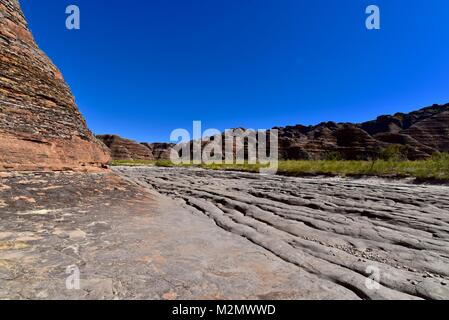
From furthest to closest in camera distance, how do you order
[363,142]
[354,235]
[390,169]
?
[363,142] < [390,169] < [354,235]

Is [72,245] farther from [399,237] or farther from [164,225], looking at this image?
[399,237]

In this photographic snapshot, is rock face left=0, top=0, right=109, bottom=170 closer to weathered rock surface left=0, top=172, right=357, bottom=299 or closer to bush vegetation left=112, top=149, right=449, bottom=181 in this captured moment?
weathered rock surface left=0, top=172, right=357, bottom=299

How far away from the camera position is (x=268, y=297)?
95.3 inches

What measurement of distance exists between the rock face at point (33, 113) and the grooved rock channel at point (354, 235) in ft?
12.1

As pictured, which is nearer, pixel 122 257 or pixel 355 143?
pixel 122 257

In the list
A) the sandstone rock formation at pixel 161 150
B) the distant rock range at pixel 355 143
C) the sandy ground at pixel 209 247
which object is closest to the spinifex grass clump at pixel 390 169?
the sandy ground at pixel 209 247

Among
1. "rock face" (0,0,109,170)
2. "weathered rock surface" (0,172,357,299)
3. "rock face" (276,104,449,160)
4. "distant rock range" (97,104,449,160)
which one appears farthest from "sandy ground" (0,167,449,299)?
"rock face" (276,104,449,160)

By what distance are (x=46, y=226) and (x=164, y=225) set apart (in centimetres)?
180

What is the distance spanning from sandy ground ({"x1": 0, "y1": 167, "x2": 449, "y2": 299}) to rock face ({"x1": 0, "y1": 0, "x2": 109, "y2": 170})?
0.58m

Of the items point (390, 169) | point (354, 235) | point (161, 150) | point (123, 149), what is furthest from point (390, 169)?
point (161, 150)

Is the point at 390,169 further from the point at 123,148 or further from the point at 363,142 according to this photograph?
the point at 123,148

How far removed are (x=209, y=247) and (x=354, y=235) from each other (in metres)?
2.55

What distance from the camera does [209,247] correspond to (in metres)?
3.79
